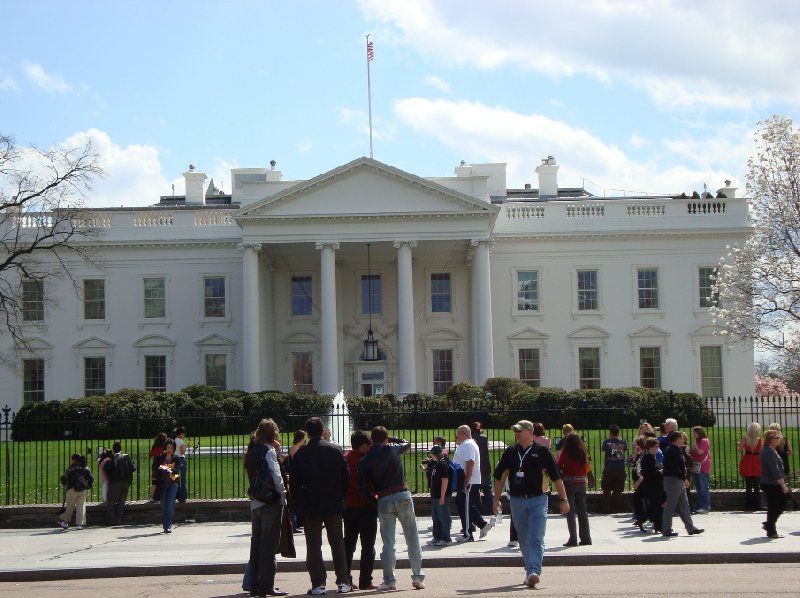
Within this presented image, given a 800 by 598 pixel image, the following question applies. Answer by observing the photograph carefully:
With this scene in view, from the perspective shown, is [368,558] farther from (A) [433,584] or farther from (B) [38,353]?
(B) [38,353]

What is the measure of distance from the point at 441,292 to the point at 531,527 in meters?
37.6

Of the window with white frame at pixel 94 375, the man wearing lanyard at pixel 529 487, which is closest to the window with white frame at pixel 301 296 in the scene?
the window with white frame at pixel 94 375

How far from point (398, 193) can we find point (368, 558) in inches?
1335

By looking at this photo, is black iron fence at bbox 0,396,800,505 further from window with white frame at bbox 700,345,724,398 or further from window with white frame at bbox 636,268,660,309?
window with white frame at bbox 636,268,660,309

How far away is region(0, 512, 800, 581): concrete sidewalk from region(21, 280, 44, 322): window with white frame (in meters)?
31.2

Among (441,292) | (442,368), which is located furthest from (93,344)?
(441,292)

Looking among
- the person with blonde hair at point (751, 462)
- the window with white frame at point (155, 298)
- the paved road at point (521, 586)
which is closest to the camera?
the paved road at point (521, 586)

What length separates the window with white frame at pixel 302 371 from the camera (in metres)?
49.8

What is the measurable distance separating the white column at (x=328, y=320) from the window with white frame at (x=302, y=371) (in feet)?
13.0

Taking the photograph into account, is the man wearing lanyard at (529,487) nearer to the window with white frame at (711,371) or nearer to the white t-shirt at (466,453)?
the white t-shirt at (466,453)

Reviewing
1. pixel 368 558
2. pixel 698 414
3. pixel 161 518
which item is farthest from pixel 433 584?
pixel 698 414

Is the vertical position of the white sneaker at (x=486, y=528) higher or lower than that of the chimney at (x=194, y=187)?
lower

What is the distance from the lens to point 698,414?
38750 millimetres

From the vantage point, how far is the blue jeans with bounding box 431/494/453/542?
16.1 meters
